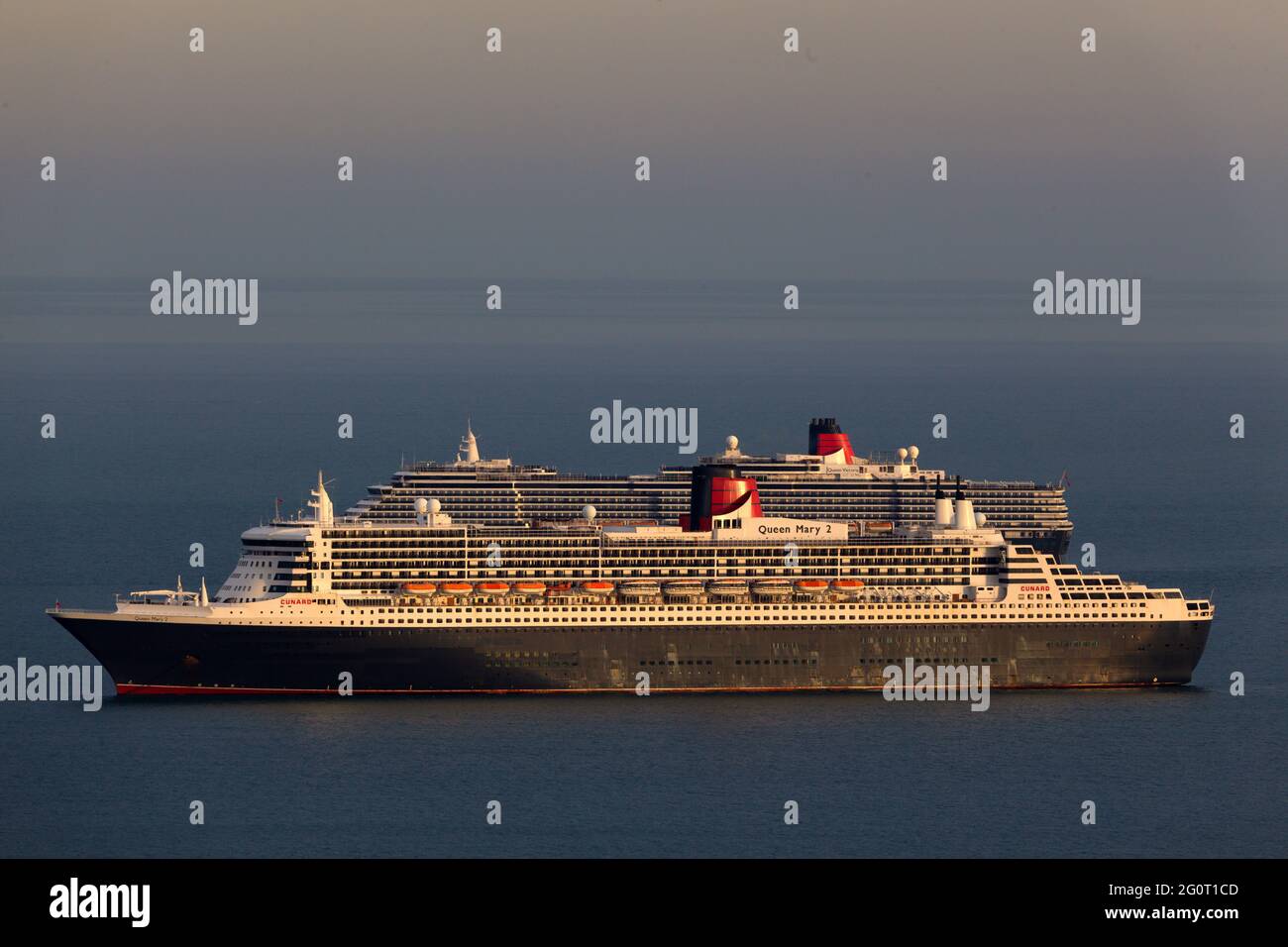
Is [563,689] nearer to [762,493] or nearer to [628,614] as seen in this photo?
[628,614]

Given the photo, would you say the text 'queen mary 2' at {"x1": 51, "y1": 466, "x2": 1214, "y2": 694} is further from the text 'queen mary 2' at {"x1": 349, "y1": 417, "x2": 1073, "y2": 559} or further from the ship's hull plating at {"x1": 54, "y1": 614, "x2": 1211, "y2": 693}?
the text 'queen mary 2' at {"x1": 349, "y1": 417, "x2": 1073, "y2": 559}

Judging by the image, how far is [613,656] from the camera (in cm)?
7638

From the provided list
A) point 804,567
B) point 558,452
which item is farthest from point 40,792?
point 558,452

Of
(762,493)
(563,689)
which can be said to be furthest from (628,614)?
(762,493)

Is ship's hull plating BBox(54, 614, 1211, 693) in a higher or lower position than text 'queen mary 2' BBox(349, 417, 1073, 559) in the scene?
lower

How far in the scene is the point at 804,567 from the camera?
257 feet

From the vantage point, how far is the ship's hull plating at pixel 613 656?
74875 mm

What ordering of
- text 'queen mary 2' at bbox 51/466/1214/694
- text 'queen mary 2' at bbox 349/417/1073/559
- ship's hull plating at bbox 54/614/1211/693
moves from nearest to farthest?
1. ship's hull plating at bbox 54/614/1211/693
2. text 'queen mary 2' at bbox 51/466/1214/694
3. text 'queen mary 2' at bbox 349/417/1073/559

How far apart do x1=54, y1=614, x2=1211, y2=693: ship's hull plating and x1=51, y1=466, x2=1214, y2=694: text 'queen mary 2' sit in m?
0.04

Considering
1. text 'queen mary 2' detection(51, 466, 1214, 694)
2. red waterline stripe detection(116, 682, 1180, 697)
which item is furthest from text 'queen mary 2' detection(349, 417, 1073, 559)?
red waterline stripe detection(116, 682, 1180, 697)

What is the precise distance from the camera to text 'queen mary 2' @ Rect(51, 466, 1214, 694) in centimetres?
7506

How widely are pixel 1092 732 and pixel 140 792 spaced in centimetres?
2511

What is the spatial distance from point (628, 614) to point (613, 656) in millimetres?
1285

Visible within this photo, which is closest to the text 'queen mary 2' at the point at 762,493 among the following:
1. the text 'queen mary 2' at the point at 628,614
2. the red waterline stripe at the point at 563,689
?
the text 'queen mary 2' at the point at 628,614
